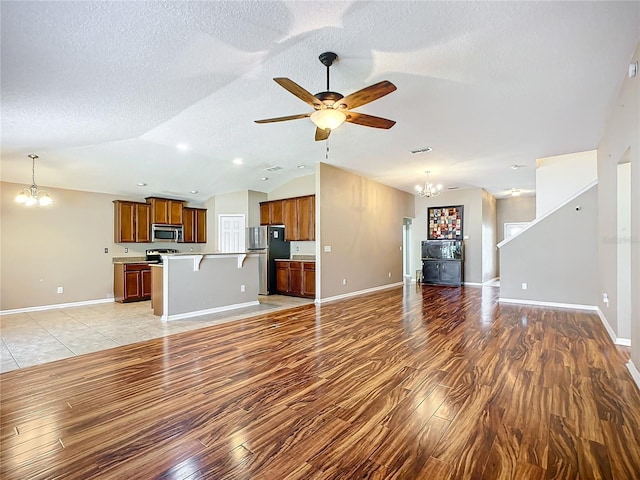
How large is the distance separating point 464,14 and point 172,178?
6172 mm

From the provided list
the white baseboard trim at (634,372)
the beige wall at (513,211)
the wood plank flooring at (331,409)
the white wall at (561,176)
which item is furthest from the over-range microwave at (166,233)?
the beige wall at (513,211)

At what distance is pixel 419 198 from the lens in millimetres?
10055

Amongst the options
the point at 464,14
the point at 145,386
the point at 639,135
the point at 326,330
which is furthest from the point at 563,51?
the point at 145,386

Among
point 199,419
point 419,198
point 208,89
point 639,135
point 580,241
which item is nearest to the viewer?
point 199,419

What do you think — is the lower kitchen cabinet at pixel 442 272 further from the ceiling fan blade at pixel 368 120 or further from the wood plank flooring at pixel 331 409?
the ceiling fan blade at pixel 368 120

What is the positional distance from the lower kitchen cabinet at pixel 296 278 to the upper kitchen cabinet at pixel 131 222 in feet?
10.9

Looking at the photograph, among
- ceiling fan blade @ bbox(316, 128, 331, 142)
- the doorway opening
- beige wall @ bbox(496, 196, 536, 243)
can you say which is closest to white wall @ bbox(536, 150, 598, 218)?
the doorway opening

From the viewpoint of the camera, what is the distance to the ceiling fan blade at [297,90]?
225 cm

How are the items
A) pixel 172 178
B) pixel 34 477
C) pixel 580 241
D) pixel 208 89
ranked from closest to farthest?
pixel 34 477 → pixel 208 89 → pixel 580 241 → pixel 172 178

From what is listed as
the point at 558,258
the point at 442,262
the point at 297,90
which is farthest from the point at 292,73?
the point at 442,262

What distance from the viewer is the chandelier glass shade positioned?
2.67 meters

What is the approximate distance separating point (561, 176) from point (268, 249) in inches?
259

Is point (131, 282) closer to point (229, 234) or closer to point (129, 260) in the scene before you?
point (129, 260)

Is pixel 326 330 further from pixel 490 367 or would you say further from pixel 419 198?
pixel 419 198
